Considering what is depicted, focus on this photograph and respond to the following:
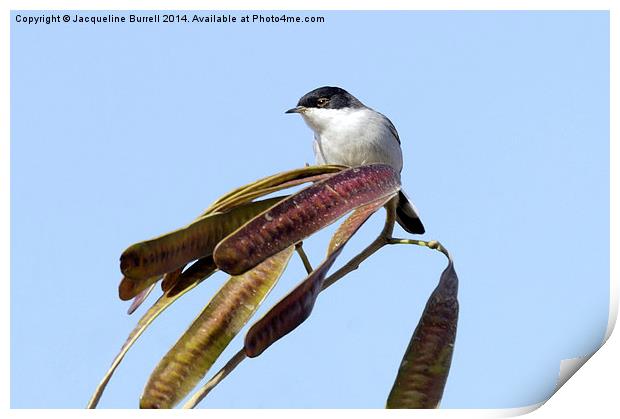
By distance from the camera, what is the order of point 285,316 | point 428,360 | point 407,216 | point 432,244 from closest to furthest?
point 285,316 < point 428,360 < point 432,244 < point 407,216

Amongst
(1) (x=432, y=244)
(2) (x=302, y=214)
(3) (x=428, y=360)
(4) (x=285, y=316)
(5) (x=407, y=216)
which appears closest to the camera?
(4) (x=285, y=316)

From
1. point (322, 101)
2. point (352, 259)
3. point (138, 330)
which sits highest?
point (322, 101)

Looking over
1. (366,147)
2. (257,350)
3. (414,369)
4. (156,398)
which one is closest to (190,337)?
(156,398)

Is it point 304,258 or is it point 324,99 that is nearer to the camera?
point 304,258

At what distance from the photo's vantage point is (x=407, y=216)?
2100 millimetres

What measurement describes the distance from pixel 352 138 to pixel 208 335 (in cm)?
219

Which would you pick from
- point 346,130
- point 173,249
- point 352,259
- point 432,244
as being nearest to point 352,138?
point 346,130

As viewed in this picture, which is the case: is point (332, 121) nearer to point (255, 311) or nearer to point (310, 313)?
point (255, 311)

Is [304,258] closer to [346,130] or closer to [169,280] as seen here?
[169,280]

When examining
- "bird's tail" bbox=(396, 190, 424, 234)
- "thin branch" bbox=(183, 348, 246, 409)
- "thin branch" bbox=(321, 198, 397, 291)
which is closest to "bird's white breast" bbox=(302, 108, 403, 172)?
"bird's tail" bbox=(396, 190, 424, 234)

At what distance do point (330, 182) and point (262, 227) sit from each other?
0.68ft

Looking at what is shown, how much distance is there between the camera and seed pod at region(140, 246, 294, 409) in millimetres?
1590

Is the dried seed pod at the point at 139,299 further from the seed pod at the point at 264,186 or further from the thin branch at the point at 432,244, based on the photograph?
the thin branch at the point at 432,244

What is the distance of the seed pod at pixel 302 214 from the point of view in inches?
53.4
